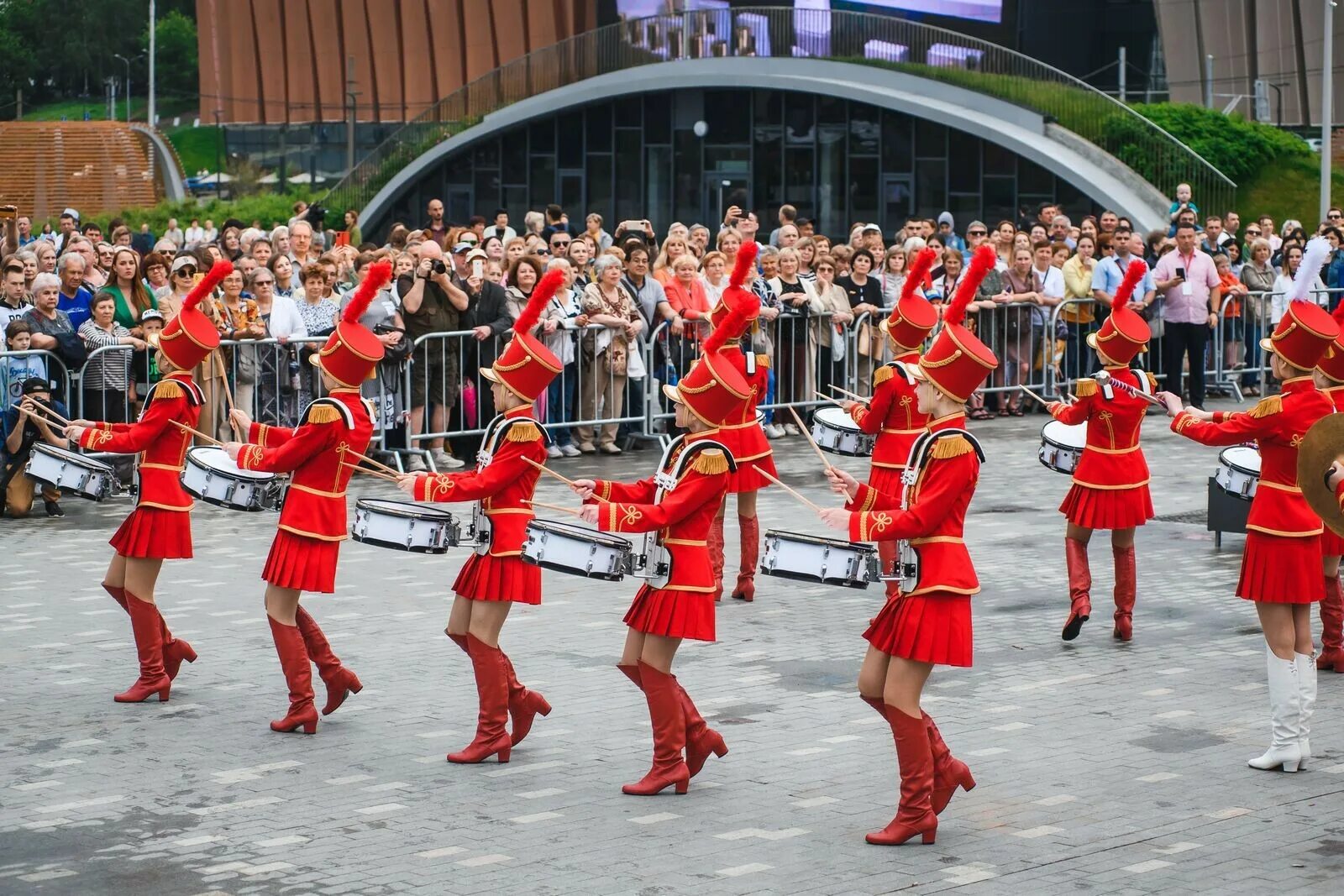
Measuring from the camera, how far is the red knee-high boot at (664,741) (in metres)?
7.83

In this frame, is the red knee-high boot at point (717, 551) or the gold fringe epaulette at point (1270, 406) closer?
the gold fringe epaulette at point (1270, 406)

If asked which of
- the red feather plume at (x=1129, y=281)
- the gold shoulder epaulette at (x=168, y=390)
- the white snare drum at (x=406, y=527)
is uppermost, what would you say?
the red feather plume at (x=1129, y=281)

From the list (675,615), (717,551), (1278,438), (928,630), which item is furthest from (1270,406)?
(717,551)

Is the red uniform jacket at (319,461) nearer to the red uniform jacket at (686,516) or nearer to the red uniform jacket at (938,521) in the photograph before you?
the red uniform jacket at (686,516)

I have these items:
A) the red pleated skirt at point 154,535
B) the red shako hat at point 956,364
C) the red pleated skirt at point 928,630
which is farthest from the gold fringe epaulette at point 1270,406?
the red pleated skirt at point 154,535

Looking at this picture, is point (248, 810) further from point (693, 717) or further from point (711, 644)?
point (711, 644)

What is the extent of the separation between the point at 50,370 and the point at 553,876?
931cm

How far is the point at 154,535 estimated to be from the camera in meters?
9.41

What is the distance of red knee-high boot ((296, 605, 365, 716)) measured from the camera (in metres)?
8.98

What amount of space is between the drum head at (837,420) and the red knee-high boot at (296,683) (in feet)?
12.7

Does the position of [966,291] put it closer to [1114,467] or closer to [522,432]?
A: [522,432]

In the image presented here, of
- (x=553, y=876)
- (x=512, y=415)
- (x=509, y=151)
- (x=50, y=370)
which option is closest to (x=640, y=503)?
(x=512, y=415)

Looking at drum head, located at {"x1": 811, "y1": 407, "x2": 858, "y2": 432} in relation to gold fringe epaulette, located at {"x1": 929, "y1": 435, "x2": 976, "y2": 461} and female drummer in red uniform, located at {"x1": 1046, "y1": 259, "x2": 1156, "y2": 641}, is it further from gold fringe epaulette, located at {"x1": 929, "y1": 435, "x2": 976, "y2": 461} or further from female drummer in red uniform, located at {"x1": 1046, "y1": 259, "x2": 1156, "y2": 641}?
gold fringe epaulette, located at {"x1": 929, "y1": 435, "x2": 976, "y2": 461}

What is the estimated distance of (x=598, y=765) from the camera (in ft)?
27.2
